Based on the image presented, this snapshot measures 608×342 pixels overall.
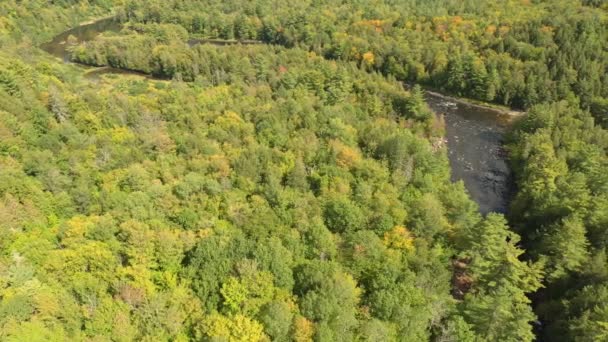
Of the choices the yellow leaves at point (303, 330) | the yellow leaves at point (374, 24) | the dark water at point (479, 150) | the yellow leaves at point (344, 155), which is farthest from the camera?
the yellow leaves at point (374, 24)

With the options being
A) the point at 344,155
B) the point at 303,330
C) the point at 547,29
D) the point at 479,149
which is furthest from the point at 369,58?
the point at 303,330

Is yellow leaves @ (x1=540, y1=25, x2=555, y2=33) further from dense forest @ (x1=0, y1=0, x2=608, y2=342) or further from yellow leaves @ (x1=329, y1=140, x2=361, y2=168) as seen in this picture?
yellow leaves @ (x1=329, y1=140, x2=361, y2=168)

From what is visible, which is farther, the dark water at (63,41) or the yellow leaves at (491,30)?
the dark water at (63,41)

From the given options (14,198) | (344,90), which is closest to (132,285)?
(14,198)

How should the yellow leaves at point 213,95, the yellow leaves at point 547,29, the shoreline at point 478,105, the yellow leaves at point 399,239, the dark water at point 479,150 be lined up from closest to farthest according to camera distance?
the yellow leaves at point 399,239, the dark water at point 479,150, the yellow leaves at point 213,95, the shoreline at point 478,105, the yellow leaves at point 547,29

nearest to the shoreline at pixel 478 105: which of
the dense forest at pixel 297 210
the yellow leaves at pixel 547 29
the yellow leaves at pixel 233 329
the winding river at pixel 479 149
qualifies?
the winding river at pixel 479 149

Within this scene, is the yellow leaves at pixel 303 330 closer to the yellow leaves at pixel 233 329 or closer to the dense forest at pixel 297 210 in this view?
the dense forest at pixel 297 210

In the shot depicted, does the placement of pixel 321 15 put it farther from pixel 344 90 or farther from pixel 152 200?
pixel 152 200

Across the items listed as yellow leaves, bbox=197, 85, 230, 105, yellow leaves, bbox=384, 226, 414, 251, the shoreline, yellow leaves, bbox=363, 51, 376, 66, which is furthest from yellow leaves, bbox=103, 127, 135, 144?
the shoreline
